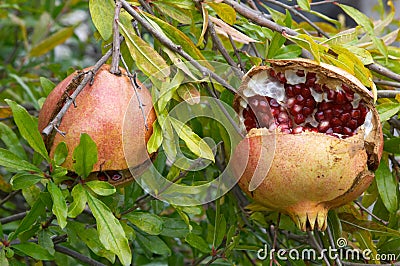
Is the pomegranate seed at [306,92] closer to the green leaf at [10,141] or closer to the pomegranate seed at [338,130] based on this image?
the pomegranate seed at [338,130]

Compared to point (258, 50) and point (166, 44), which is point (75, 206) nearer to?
point (166, 44)

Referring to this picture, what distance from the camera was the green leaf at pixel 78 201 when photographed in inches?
35.1

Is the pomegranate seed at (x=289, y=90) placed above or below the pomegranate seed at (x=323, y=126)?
above

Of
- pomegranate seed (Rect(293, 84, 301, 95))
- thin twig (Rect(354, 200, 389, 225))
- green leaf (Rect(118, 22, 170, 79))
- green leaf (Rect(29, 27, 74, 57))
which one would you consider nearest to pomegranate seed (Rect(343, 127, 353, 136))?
pomegranate seed (Rect(293, 84, 301, 95))

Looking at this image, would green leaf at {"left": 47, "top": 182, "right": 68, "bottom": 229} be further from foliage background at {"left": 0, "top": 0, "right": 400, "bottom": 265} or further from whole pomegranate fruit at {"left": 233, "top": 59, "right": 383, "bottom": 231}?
whole pomegranate fruit at {"left": 233, "top": 59, "right": 383, "bottom": 231}

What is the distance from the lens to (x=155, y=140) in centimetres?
90

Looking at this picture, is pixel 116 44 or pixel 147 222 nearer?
pixel 116 44

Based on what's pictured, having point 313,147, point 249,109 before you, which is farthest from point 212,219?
point 313,147

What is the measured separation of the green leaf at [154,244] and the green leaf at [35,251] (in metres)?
0.25

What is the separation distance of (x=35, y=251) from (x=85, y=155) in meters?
0.26

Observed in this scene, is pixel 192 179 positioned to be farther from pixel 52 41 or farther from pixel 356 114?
pixel 52 41

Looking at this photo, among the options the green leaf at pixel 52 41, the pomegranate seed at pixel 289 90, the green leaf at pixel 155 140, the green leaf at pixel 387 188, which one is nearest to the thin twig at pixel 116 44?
the green leaf at pixel 155 140

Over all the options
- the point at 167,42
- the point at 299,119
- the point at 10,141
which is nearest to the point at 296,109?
the point at 299,119

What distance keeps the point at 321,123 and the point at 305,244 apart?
34 centimetres
